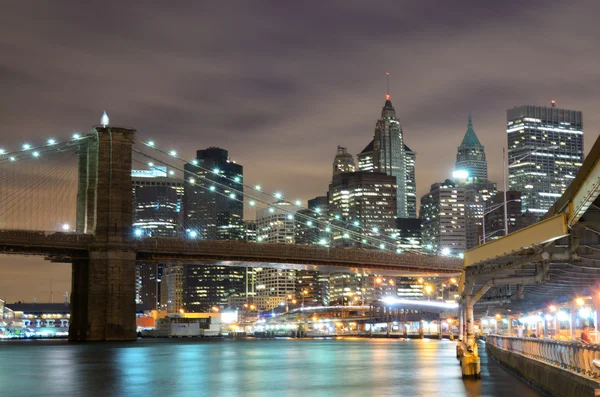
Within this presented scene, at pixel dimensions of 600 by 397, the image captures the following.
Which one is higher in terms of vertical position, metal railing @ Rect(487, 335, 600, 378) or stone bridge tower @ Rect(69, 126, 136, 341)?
stone bridge tower @ Rect(69, 126, 136, 341)

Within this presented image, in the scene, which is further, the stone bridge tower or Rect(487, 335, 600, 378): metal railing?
the stone bridge tower

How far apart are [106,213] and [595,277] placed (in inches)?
3051

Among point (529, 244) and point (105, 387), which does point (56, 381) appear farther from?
point (529, 244)

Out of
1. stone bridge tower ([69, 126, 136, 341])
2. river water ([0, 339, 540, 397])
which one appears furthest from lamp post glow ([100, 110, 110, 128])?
river water ([0, 339, 540, 397])

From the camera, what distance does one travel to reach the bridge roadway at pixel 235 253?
96.6m

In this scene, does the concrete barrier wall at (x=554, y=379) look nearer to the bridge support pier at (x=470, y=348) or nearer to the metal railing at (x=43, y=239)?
the bridge support pier at (x=470, y=348)

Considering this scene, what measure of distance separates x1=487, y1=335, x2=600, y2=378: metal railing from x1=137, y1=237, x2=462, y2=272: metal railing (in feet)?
252

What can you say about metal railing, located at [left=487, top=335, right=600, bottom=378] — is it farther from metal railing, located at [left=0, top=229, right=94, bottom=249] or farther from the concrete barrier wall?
metal railing, located at [left=0, top=229, right=94, bottom=249]

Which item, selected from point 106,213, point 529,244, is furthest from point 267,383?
point 106,213

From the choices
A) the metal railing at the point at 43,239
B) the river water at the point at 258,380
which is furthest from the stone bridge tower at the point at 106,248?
the river water at the point at 258,380

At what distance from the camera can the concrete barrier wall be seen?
1788 cm

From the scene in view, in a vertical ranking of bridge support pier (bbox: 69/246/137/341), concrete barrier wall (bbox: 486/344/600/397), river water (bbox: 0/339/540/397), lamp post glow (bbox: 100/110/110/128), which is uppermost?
lamp post glow (bbox: 100/110/110/128)

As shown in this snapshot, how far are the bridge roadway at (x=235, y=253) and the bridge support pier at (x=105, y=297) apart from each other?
1875 millimetres

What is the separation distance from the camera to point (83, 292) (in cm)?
9975
